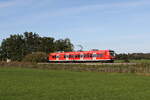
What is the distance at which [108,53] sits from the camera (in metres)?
60.3

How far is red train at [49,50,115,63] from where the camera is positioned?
60.8 metres

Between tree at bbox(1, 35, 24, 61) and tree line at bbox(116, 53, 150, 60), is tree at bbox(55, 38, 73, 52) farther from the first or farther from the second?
tree line at bbox(116, 53, 150, 60)

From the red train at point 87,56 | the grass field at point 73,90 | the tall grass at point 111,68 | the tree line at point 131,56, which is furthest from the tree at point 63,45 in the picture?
the grass field at point 73,90

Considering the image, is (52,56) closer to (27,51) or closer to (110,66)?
(110,66)

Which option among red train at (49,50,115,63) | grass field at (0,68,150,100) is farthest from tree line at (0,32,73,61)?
grass field at (0,68,150,100)

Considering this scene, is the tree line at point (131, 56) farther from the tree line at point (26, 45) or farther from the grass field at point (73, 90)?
the grass field at point (73, 90)

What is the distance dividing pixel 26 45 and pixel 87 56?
57027mm

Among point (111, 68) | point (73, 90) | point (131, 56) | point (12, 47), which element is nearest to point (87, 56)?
point (111, 68)

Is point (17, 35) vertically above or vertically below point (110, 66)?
above

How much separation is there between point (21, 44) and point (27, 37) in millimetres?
5704

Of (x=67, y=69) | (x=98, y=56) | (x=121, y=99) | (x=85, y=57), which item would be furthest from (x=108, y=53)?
(x=121, y=99)

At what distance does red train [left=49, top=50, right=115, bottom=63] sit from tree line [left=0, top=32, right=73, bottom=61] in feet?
132

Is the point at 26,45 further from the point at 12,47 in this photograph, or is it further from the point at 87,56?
the point at 87,56

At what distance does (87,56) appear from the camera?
64.2m
